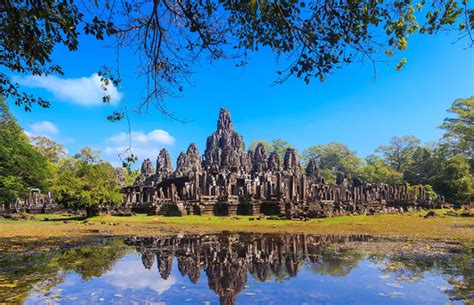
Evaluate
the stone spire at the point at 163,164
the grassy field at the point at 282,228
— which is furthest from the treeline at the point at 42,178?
the stone spire at the point at 163,164

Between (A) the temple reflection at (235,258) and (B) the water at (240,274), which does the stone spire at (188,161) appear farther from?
(B) the water at (240,274)

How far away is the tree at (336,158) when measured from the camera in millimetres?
80812

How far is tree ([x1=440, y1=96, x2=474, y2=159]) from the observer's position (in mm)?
52259

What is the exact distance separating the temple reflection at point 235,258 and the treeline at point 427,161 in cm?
4111

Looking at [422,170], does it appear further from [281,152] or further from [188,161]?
A: [188,161]

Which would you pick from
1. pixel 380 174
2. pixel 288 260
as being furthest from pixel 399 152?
pixel 288 260

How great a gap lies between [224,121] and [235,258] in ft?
211

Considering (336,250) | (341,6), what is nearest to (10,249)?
(336,250)

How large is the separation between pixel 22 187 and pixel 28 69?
22523 millimetres

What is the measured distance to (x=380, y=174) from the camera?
70.8 metres

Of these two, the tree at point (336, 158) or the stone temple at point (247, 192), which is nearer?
the stone temple at point (247, 192)

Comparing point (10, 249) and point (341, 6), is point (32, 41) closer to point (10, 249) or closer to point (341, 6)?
point (341, 6)

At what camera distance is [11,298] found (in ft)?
16.5

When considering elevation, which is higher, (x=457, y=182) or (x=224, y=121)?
(x=224, y=121)
